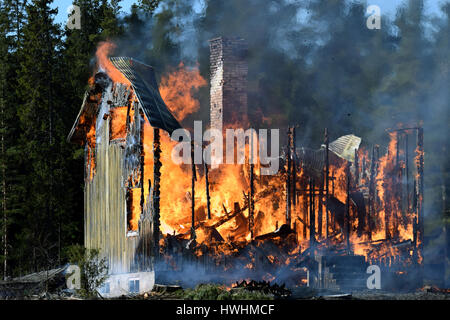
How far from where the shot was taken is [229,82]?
30984mm

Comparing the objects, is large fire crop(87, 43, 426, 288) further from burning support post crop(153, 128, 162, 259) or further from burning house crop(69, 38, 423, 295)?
burning support post crop(153, 128, 162, 259)

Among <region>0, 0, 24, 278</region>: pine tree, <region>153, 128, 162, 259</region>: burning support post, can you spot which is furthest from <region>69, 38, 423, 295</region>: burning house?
<region>0, 0, 24, 278</region>: pine tree

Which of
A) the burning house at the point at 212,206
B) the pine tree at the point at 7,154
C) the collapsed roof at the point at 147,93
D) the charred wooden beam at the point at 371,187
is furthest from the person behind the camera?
the pine tree at the point at 7,154

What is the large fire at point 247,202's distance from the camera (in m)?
26.8

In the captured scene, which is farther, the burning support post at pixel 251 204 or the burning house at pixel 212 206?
the burning support post at pixel 251 204

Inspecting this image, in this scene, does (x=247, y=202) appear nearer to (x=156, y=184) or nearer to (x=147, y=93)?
(x=156, y=184)

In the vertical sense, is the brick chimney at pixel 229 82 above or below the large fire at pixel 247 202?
above

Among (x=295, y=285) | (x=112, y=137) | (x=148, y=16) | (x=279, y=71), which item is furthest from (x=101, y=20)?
(x=295, y=285)

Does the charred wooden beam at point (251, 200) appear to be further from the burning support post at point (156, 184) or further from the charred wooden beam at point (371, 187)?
the charred wooden beam at point (371, 187)

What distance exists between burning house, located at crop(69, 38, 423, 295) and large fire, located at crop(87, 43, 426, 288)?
0.05 metres

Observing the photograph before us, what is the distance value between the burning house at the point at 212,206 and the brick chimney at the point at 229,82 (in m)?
0.04

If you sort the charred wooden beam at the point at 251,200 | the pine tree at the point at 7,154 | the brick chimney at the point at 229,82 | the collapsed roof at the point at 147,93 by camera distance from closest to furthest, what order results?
the collapsed roof at the point at 147,93, the charred wooden beam at the point at 251,200, the brick chimney at the point at 229,82, the pine tree at the point at 7,154

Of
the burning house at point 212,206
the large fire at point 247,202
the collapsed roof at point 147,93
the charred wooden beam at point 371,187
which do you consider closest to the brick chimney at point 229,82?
the burning house at point 212,206

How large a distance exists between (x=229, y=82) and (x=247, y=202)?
565cm
